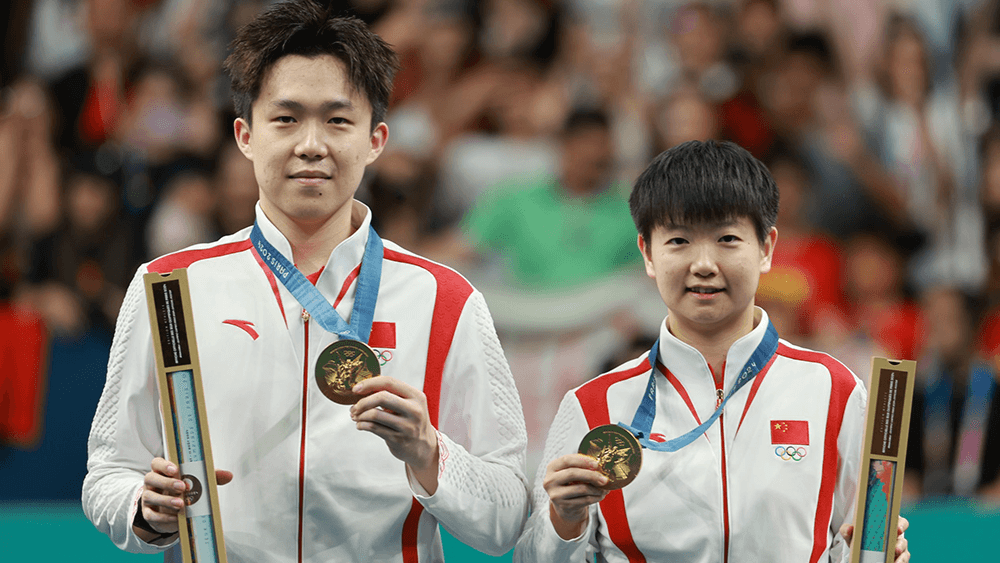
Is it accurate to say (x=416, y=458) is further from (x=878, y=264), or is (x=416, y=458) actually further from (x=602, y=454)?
(x=878, y=264)

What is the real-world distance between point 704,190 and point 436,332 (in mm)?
669

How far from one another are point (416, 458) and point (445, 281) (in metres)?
0.48

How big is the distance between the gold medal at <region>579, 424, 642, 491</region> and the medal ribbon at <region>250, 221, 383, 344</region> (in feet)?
1.74

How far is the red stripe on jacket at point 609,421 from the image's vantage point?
7.32 ft

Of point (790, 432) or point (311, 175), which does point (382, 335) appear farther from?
point (790, 432)

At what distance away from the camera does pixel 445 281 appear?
2359 millimetres

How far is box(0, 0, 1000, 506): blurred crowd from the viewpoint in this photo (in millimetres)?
5961

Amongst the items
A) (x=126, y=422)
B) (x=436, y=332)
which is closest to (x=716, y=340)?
(x=436, y=332)

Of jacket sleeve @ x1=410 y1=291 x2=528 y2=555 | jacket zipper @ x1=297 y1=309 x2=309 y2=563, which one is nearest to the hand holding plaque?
jacket sleeve @ x1=410 y1=291 x2=528 y2=555

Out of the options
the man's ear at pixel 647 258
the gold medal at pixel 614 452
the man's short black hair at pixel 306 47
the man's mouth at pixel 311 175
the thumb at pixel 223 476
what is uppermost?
the man's short black hair at pixel 306 47

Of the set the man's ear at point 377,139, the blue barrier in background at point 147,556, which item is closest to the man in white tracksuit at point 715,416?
the man's ear at point 377,139

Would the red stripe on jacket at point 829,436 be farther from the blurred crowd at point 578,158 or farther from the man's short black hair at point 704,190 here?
the blurred crowd at point 578,158

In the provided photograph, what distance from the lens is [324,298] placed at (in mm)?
2207

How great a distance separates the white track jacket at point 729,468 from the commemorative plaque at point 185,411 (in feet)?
2.26
